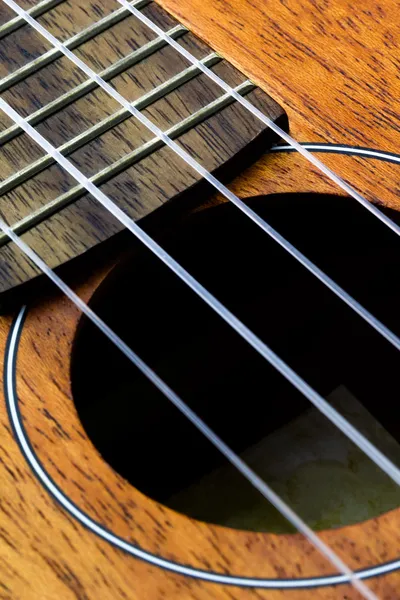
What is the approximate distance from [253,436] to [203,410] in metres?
0.07

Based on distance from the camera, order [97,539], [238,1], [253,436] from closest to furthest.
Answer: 1. [97,539]
2. [238,1]
3. [253,436]

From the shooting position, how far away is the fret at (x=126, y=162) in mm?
721

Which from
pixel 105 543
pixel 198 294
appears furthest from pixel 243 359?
pixel 105 543

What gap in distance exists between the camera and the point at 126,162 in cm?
75

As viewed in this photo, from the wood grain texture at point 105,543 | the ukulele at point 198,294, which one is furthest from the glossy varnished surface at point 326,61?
the wood grain texture at point 105,543

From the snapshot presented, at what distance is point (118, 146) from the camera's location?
0.76 meters

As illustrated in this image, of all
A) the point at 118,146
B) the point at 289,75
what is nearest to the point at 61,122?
the point at 118,146

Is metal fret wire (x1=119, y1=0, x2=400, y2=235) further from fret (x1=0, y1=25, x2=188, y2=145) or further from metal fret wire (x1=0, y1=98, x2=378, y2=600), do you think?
metal fret wire (x1=0, y1=98, x2=378, y2=600)

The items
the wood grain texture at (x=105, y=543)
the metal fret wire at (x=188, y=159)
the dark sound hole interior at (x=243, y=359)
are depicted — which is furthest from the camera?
the dark sound hole interior at (x=243, y=359)

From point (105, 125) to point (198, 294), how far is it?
0.17 meters

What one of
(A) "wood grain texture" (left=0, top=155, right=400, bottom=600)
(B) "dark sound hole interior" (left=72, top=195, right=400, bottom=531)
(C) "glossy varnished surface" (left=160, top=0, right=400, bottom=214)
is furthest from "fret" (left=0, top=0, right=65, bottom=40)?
(A) "wood grain texture" (left=0, top=155, right=400, bottom=600)

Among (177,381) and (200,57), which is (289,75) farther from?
(177,381)

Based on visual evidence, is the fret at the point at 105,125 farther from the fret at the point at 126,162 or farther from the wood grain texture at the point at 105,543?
the wood grain texture at the point at 105,543

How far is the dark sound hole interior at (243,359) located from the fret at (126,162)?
0.08 meters
